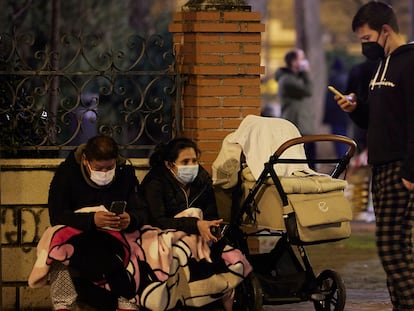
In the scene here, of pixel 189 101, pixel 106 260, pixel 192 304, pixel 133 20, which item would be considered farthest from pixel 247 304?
pixel 133 20

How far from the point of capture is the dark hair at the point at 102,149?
363 inches

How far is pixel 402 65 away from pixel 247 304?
6.13 feet

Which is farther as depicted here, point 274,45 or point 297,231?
point 274,45

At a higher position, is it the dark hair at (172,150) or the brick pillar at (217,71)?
the brick pillar at (217,71)

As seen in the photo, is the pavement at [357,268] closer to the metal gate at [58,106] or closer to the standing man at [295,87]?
the metal gate at [58,106]

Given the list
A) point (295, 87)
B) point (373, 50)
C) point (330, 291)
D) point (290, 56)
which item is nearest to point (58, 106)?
point (330, 291)

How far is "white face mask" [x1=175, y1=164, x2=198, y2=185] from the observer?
951cm

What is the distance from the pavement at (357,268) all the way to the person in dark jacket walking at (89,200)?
Result: 187 centimetres

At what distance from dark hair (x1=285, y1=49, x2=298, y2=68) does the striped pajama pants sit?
9288mm

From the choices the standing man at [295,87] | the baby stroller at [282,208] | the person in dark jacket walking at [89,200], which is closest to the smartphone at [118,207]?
the person in dark jacket walking at [89,200]

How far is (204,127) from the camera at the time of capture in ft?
34.9

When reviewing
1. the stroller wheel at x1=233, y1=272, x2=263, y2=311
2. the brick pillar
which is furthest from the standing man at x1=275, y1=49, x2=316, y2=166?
the stroller wheel at x1=233, y1=272, x2=263, y2=311

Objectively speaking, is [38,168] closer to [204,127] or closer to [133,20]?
[204,127]

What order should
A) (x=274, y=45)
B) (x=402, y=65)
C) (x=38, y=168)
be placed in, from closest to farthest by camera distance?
(x=402, y=65)
(x=38, y=168)
(x=274, y=45)
